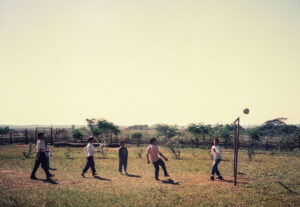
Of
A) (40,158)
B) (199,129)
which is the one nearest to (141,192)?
(40,158)

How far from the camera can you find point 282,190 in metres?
10.1

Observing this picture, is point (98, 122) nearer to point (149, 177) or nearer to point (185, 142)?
point (185, 142)

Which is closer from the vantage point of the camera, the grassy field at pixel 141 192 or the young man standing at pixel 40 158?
the grassy field at pixel 141 192

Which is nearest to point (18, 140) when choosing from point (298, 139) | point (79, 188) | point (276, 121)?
point (79, 188)

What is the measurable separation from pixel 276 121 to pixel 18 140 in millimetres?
84507

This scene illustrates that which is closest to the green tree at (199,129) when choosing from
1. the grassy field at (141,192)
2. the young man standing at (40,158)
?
the grassy field at (141,192)

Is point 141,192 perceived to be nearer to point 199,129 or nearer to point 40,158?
point 40,158

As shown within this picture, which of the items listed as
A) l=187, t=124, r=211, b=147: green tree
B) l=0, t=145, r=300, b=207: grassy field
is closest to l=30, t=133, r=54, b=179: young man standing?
l=0, t=145, r=300, b=207: grassy field

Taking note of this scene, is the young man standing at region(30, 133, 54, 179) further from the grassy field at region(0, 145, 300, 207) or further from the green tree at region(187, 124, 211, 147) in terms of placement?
the green tree at region(187, 124, 211, 147)

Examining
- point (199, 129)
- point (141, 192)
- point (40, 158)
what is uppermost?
point (40, 158)

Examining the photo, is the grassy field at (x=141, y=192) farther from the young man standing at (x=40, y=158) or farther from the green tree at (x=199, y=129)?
the green tree at (x=199, y=129)

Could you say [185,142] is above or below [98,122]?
below

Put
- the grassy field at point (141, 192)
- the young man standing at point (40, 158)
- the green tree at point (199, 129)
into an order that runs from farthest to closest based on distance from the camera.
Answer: the green tree at point (199, 129)
the young man standing at point (40, 158)
the grassy field at point (141, 192)

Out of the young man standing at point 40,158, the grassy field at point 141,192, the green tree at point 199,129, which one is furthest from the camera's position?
the green tree at point 199,129
